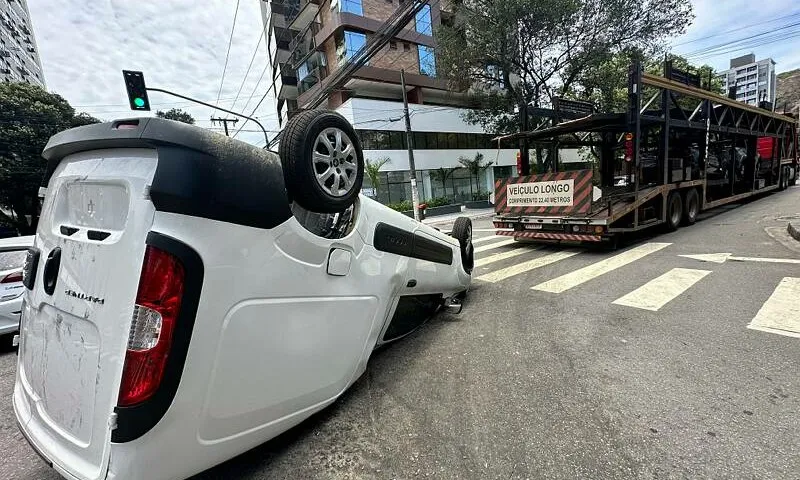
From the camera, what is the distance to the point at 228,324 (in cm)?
165

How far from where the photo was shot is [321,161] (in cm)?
217

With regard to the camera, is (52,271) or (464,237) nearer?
(52,271)

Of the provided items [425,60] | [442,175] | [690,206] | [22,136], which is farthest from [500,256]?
[22,136]

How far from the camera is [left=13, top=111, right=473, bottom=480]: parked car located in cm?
A: 148

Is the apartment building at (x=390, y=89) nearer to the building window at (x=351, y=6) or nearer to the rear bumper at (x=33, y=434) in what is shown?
the building window at (x=351, y=6)

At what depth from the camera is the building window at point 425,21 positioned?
29.0m

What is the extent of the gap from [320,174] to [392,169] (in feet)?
82.6

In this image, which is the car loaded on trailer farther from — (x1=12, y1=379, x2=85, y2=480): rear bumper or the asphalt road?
(x1=12, y1=379, x2=85, y2=480): rear bumper

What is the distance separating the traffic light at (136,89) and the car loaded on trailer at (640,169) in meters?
10.7

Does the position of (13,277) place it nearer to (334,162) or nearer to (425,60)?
(334,162)

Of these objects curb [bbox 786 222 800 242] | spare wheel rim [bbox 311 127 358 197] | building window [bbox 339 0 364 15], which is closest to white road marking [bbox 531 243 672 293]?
curb [bbox 786 222 800 242]

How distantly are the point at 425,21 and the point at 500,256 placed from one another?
2841cm

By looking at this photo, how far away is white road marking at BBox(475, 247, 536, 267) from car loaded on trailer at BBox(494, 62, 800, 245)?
15.7 inches

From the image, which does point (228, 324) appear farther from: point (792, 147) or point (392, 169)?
point (392, 169)
